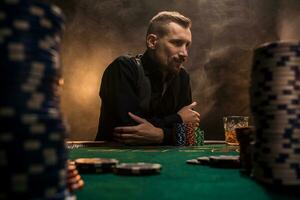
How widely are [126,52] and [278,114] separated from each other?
547 cm

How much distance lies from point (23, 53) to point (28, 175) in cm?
23

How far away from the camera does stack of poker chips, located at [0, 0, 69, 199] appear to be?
0.74 m

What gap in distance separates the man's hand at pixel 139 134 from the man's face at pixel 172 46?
1.12 metres

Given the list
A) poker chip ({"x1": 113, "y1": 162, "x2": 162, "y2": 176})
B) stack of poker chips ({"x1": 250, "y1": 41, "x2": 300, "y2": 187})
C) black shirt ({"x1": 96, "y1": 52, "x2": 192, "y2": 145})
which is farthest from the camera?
black shirt ({"x1": 96, "y1": 52, "x2": 192, "y2": 145})

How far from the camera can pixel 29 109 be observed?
0.77 m

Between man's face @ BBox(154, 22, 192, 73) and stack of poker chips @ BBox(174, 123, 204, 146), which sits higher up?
man's face @ BBox(154, 22, 192, 73)

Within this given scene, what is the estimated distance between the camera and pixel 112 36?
6.68m

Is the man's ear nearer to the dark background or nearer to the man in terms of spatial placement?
the man

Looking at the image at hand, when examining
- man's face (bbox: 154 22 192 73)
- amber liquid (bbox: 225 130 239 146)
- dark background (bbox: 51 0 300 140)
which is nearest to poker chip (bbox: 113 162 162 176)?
amber liquid (bbox: 225 130 239 146)

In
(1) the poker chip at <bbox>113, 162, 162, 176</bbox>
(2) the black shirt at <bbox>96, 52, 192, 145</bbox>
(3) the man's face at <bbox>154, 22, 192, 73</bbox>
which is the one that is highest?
(3) the man's face at <bbox>154, 22, 192, 73</bbox>

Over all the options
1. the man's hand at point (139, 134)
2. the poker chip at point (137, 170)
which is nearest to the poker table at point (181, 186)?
the poker chip at point (137, 170)

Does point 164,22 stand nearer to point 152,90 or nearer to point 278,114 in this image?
point 152,90

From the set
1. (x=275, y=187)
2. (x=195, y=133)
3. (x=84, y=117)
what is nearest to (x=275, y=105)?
(x=275, y=187)

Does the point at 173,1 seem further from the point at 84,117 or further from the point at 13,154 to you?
the point at 13,154
